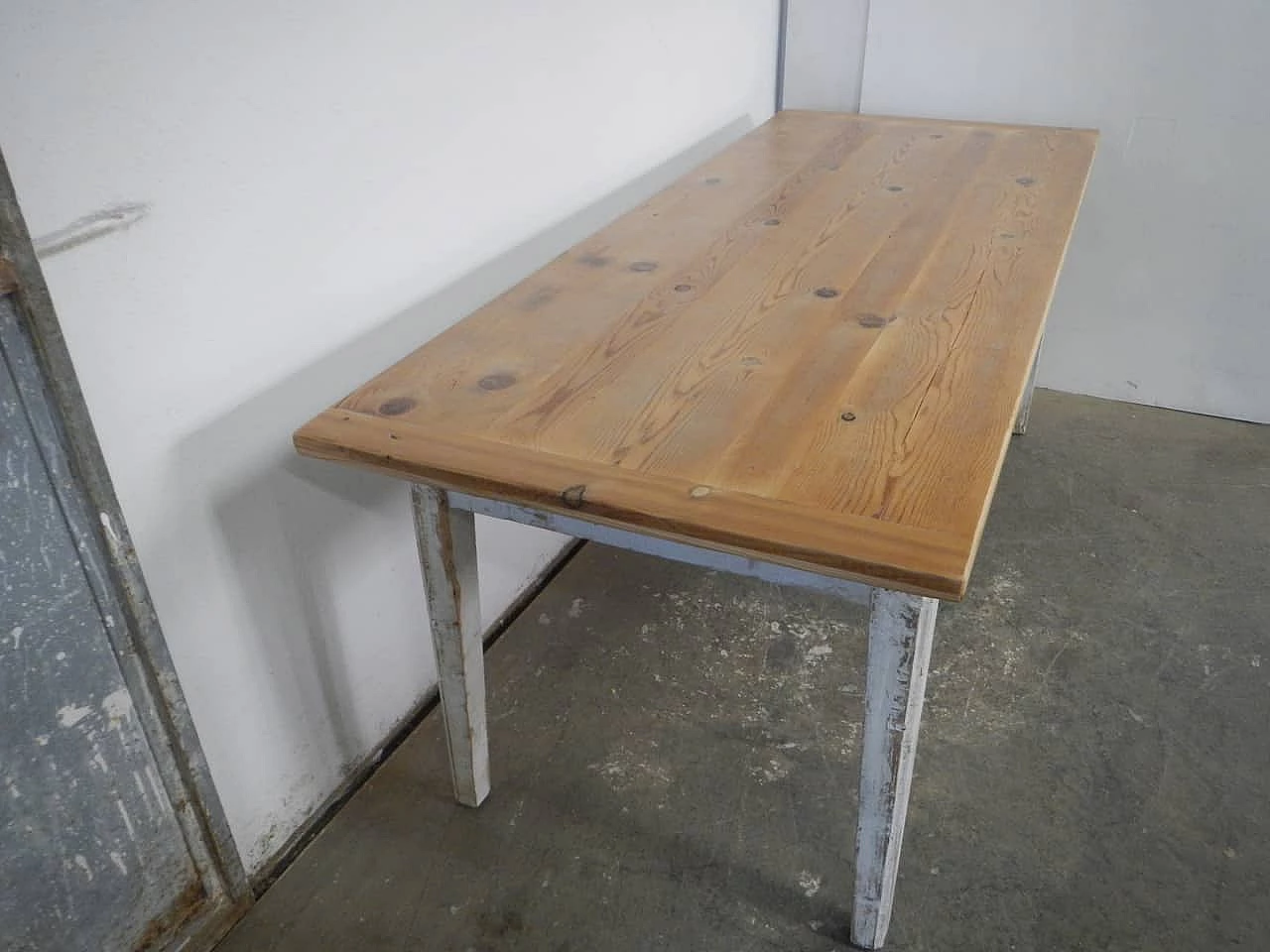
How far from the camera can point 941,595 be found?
0.90 metres

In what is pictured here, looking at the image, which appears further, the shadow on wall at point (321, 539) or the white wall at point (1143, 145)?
the white wall at point (1143, 145)

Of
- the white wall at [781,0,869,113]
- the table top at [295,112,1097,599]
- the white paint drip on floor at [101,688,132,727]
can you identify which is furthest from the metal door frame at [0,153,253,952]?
the white wall at [781,0,869,113]

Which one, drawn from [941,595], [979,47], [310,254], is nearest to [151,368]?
[310,254]

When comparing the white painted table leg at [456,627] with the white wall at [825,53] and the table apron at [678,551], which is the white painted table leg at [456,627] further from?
the white wall at [825,53]

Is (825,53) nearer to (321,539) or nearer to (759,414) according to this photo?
(759,414)

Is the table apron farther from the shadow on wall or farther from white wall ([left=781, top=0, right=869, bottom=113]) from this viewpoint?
white wall ([left=781, top=0, right=869, bottom=113])

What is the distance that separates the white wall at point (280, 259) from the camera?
99 centimetres

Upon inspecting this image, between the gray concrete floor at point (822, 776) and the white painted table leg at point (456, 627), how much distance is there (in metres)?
0.11

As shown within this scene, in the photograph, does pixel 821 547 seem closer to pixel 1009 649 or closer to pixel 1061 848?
pixel 1061 848

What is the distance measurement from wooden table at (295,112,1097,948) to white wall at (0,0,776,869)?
14 cm

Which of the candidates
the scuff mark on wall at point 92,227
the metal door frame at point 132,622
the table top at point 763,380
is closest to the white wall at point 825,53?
the table top at point 763,380

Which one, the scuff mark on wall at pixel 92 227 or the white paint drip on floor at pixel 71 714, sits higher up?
the scuff mark on wall at pixel 92 227

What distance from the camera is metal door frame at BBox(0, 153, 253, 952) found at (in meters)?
0.92

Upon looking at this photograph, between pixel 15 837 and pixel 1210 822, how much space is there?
5.30 ft
